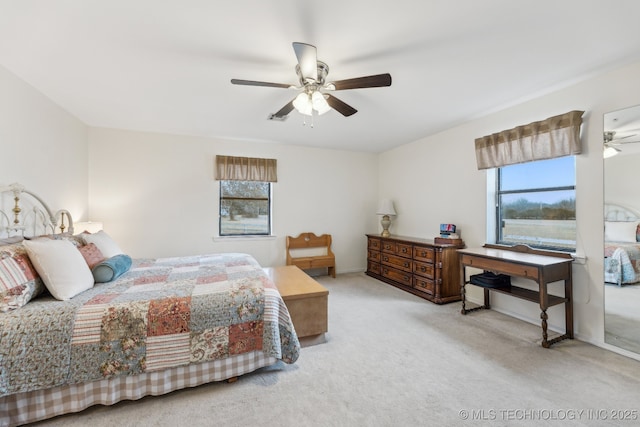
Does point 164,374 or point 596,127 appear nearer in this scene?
point 164,374

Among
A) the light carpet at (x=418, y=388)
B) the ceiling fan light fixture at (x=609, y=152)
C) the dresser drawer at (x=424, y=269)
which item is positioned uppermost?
the ceiling fan light fixture at (x=609, y=152)

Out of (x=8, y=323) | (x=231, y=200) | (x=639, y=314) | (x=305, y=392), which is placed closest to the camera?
(x=8, y=323)

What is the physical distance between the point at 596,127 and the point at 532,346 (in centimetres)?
205

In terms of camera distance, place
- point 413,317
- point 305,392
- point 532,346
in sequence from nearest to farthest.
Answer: point 305,392 → point 532,346 → point 413,317

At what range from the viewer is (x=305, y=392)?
71.2 inches

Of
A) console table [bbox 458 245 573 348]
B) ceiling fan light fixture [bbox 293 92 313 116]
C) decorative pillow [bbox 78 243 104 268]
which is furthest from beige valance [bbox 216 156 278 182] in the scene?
console table [bbox 458 245 573 348]

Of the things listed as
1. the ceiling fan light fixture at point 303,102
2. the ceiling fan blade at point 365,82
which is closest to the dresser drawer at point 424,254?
the ceiling fan blade at point 365,82

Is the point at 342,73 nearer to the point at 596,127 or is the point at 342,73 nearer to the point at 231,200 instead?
the point at 596,127

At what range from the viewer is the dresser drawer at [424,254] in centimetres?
360

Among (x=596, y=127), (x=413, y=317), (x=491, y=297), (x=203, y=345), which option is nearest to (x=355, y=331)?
(x=413, y=317)

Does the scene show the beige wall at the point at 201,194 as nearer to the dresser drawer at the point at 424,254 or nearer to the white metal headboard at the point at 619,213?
the dresser drawer at the point at 424,254

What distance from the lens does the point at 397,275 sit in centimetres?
422

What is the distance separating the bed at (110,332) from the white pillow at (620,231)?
2844 mm

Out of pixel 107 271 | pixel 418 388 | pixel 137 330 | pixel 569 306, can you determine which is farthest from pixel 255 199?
pixel 569 306
